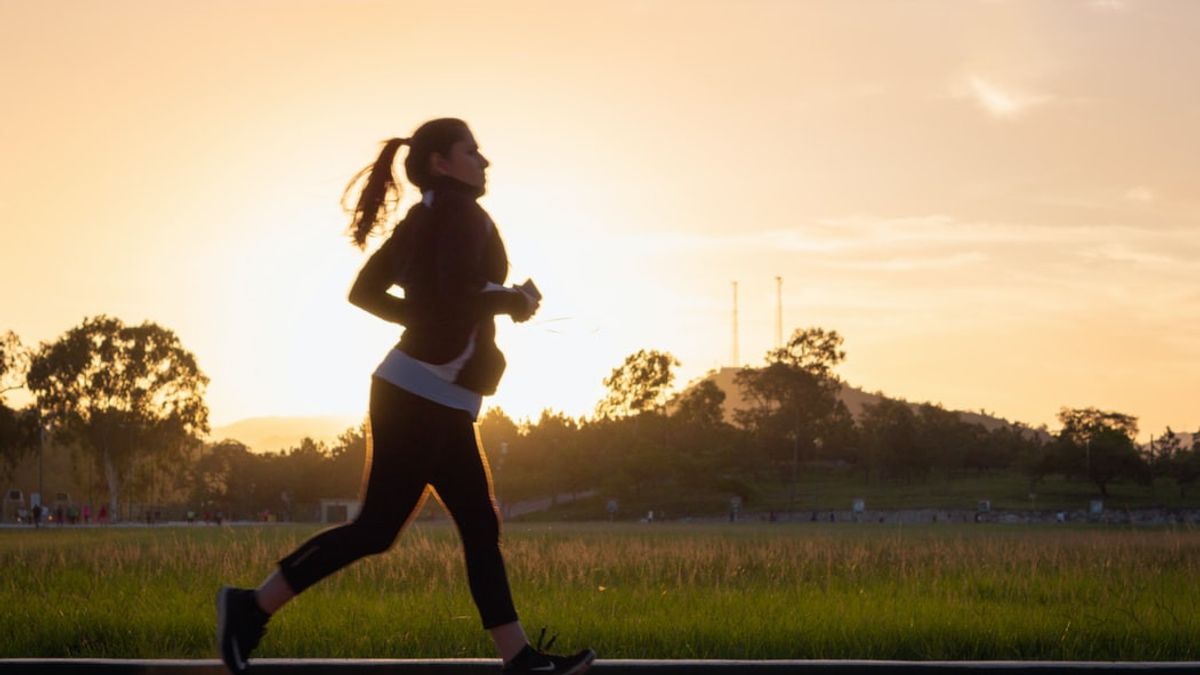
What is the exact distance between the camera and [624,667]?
486 centimetres

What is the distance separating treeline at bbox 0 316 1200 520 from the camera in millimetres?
86062

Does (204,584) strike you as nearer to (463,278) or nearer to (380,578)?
(380,578)

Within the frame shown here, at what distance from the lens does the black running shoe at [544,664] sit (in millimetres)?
4652

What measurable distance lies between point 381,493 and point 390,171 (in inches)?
45.1

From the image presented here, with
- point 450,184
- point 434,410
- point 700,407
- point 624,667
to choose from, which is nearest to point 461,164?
point 450,184

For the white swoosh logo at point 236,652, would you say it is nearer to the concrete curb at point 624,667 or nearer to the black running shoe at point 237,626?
the black running shoe at point 237,626

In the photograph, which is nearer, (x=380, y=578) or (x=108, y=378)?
(x=380, y=578)

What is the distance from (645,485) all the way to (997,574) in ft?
247

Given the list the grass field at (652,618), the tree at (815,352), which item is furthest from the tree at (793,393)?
the grass field at (652,618)

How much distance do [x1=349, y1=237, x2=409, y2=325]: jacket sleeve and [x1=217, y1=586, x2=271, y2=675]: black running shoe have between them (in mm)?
1044

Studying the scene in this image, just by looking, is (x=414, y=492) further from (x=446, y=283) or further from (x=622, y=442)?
(x=622, y=442)

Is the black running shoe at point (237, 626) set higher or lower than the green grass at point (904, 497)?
lower

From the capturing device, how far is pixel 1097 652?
25.3 feet

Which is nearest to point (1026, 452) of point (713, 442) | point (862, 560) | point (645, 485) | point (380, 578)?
point (713, 442)
